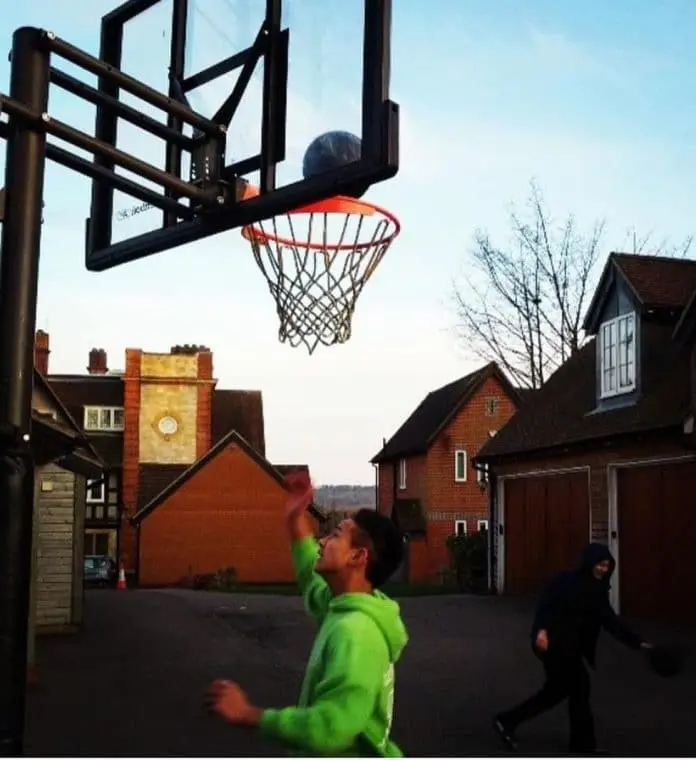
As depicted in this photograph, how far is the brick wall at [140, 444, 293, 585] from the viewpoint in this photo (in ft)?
145

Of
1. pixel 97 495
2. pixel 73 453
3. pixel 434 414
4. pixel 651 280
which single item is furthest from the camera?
pixel 97 495

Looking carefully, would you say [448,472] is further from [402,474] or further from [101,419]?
[101,419]

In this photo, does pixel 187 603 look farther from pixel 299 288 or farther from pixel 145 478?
pixel 145 478

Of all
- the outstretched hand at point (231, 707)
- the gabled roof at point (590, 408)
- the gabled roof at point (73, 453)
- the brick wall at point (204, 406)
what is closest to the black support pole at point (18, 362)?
the outstretched hand at point (231, 707)

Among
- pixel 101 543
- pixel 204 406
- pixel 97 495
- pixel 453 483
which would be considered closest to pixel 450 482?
pixel 453 483

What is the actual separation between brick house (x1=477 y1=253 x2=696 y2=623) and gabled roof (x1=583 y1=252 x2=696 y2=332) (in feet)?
0.09

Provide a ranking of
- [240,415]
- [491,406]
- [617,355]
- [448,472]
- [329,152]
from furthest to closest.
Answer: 1. [240,415]
2. [491,406]
3. [448,472]
4. [617,355]
5. [329,152]

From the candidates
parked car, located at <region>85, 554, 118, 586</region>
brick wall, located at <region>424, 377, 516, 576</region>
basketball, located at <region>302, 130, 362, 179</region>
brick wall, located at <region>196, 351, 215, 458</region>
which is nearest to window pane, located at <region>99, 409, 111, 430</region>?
brick wall, located at <region>196, 351, 215, 458</region>

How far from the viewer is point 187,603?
2459 centimetres

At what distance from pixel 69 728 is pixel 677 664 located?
5.22m

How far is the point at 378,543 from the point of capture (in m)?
3.75

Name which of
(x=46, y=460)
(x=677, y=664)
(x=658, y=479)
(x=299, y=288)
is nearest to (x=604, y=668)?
(x=658, y=479)

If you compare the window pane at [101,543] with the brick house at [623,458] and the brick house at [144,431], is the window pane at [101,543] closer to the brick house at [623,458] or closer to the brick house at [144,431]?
the brick house at [144,431]

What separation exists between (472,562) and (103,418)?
96.1 ft
